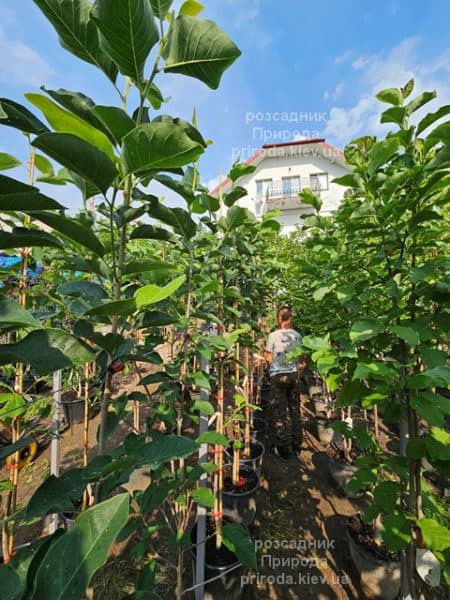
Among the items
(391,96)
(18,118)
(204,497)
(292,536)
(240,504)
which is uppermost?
(391,96)

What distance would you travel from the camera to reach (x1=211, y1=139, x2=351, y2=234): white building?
63.8 feet

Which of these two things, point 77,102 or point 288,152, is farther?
point 288,152

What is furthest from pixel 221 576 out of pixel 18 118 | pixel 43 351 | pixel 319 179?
pixel 319 179

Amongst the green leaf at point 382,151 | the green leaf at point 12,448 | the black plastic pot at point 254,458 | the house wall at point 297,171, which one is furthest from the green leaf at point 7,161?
the house wall at point 297,171

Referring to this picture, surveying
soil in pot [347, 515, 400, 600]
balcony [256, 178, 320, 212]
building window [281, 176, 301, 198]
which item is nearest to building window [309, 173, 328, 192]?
balcony [256, 178, 320, 212]

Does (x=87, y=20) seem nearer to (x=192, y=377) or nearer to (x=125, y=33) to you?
(x=125, y=33)

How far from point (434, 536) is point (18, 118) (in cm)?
203

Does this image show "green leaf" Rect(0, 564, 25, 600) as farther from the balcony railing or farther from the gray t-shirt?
the balcony railing

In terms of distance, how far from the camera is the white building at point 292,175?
63.8ft

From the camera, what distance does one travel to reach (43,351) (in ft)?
1.96

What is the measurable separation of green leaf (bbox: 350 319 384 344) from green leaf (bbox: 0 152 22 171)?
1251 mm

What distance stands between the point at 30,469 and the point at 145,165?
4124 millimetres

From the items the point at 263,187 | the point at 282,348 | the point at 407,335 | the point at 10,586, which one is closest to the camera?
the point at 10,586

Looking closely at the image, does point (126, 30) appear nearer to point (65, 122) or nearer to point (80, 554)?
point (65, 122)
